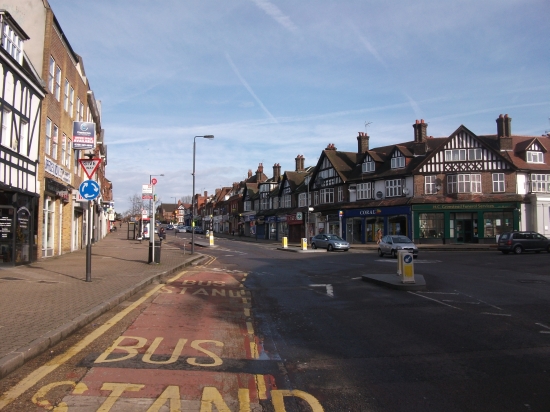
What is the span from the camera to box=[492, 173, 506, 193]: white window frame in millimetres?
43188

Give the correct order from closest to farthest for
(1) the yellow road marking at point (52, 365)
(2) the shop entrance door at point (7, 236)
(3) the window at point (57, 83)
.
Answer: (1) the yellow road marking at point (52, 365), (2) the shop entrance door at point (7, 236), (3) the window at point (57, 83)

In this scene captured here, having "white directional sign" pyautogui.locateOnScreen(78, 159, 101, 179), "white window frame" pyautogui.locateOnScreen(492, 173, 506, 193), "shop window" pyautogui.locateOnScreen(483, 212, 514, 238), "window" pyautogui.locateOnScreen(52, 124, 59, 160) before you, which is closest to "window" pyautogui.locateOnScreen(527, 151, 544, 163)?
"white window frame" pyautogui.locateOnScreen(492, 173, 506, 193)

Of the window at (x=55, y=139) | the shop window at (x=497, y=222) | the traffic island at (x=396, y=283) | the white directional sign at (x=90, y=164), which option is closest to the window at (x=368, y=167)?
the shop window at (x=497, y=222)

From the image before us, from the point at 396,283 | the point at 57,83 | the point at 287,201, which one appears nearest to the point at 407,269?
the point at 396,283

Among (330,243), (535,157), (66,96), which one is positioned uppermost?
(66,96)

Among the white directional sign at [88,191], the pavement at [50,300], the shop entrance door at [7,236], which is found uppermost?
the white directional sign at [88,191]

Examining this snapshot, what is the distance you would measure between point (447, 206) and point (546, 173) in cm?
944

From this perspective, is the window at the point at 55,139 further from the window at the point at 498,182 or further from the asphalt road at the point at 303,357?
the window at the point at 498,182

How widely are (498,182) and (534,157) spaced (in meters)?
4.77

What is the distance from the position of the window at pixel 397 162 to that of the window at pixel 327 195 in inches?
371

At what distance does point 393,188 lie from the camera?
47.5m

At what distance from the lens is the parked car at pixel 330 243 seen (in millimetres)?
38438

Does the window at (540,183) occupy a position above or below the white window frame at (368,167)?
below

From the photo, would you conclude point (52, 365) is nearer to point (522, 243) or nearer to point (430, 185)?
point (522, 243)
